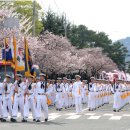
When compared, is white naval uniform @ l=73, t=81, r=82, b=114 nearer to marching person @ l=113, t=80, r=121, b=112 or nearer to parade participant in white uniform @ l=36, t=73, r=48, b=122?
marching person @ l=113, t=80, r=121, b=112

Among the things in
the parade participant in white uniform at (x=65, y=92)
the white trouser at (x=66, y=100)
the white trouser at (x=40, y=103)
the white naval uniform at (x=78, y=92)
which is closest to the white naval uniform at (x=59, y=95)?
the parade participant in white uniform at (x=65, y=92)

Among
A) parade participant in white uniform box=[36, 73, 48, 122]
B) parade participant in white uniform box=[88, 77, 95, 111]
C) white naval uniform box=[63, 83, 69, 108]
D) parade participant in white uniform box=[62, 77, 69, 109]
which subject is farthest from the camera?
white naval uniform box=[63, 83, 69, 108]

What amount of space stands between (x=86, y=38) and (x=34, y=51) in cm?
6273

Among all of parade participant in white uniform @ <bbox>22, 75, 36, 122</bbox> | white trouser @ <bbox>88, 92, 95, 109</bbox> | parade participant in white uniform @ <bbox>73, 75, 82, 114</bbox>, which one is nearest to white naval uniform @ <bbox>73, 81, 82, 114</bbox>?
parade participant in white uniform @ <bbox>73, 75, 82, 114</bbox>

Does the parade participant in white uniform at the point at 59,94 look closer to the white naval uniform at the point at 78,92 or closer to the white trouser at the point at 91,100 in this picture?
the white trouser at the point at 91,100

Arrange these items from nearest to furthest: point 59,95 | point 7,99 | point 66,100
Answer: point 7,99
point 59,95
point 66,100

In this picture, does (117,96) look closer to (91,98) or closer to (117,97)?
(117,97)

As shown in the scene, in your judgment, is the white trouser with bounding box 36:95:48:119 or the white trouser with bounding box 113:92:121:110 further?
the white trouser with bounding box 113:92:121:110

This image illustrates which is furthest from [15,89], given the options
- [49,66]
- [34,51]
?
[49,66]

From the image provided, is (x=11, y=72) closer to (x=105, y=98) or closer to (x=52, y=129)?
(x=105, y=98)

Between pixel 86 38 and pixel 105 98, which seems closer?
pixel 105 98

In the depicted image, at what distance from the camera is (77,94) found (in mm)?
25297

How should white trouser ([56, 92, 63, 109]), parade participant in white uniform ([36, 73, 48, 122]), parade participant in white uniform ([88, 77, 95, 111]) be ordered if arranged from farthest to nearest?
white trouser ([56, 92, 63, 109]) → parade participant in white uniform ([88, 77, 95, 111]) → parade participant in white uniform ([36, 73, 48, 122])

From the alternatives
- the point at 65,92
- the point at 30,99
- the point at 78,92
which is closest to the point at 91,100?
the point at 65,92
